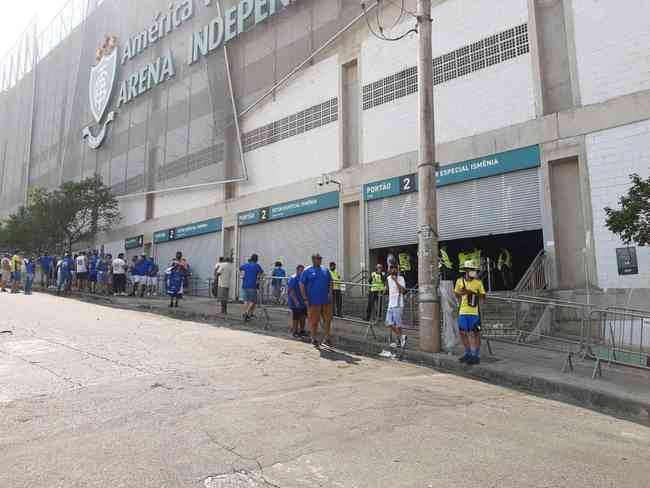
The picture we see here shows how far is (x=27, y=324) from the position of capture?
1019 centimetres

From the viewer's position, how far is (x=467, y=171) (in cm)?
1443

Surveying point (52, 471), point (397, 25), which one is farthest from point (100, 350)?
point (397, 25)

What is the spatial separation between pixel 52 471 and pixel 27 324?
26.1 ft

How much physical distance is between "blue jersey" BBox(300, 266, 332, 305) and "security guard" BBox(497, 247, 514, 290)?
7.67 meters

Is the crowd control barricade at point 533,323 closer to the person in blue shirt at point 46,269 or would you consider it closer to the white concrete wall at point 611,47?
the white concrete wall at point 611,47

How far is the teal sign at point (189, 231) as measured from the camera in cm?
2227

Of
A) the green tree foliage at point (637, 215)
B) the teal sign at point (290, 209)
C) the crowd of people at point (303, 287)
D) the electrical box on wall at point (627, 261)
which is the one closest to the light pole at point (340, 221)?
the teal sign at point (290, 209)

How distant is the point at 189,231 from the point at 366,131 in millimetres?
10687

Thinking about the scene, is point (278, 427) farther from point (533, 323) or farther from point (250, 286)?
point (250, 286)

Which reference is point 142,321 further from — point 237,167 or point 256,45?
point 256,45

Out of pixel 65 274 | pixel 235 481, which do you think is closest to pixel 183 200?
pixel 65 274

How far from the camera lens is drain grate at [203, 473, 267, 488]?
3.26m

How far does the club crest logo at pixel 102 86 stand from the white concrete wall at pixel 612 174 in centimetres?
2653

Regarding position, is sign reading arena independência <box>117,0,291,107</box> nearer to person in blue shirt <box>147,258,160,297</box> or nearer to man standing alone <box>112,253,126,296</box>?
person in blue shirt <box>147,258,160,297</box>
